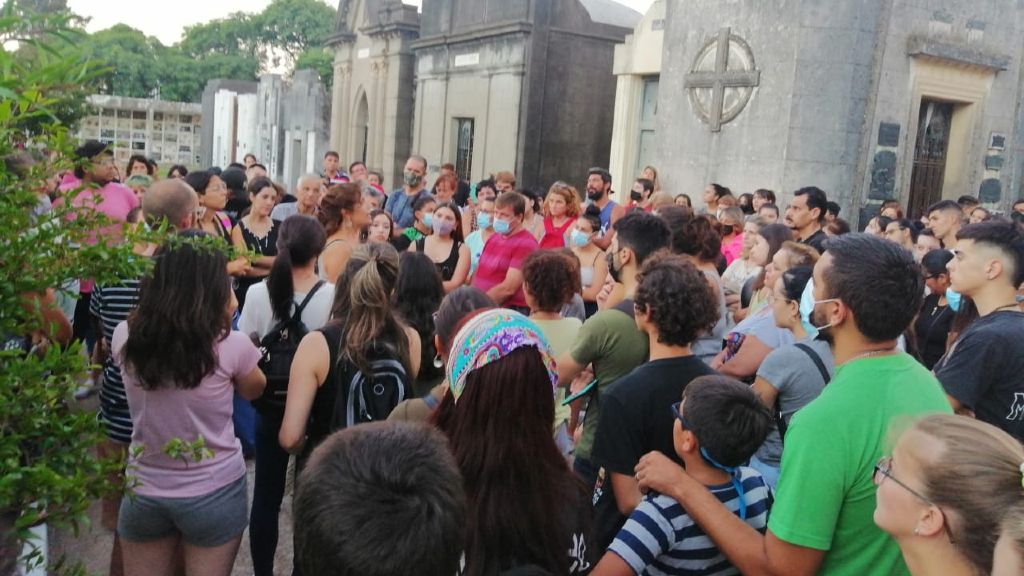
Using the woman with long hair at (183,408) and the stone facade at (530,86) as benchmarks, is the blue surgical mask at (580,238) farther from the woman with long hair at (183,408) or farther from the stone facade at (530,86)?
the stone facade at (530,86)

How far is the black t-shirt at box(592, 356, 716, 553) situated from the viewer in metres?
2.93

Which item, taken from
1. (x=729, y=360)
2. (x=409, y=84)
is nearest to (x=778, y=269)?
(x=729, y=360)

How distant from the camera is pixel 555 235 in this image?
809cm

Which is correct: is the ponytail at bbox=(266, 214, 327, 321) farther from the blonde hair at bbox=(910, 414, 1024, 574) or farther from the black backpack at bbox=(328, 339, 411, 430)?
the blonde hair at bbox=(910, 414, 1024, 574)

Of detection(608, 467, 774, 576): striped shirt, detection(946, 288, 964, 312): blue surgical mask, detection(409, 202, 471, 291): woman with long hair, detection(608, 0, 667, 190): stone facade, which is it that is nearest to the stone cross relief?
detection(608, 0, 667, 190): stone facade

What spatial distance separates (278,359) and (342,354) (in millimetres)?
595

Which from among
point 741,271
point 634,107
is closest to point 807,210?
point 741,271

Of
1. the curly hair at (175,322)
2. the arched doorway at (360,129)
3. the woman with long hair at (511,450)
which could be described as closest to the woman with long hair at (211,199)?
the curly hair at (175,322)

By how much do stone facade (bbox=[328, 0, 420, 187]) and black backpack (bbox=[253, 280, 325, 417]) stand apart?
1699 cm

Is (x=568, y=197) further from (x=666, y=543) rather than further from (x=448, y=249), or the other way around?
(x=666, y=543)

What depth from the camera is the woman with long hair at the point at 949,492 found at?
179 centimetres

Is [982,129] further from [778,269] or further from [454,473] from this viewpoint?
[454,473]

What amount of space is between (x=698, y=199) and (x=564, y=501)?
10504 mm

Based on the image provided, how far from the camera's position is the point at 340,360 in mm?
3562
